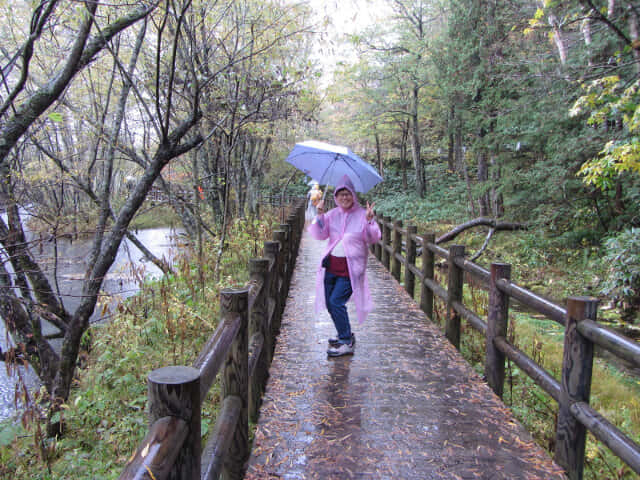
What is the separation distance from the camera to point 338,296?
4.71 m

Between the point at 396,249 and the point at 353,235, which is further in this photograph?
the point at 396,249

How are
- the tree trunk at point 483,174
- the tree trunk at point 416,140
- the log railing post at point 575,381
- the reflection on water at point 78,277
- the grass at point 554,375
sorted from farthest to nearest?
the tree trunk at point 416,140
the tree trunk at point 483,174
the reflection on water at point 78,277
the grass at point 554,375
the log railing post at point 575,381

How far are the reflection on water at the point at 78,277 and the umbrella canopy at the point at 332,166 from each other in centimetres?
272

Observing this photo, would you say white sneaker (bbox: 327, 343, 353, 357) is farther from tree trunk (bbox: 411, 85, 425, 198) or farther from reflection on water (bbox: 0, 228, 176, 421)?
tree trunk (bbox: 411, 85, 425, 198)

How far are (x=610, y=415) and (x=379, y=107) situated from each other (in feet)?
70.1

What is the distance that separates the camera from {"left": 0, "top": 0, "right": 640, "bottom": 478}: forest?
5605mm

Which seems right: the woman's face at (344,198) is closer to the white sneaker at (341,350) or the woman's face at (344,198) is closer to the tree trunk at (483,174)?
the white sneaker at (341,350)

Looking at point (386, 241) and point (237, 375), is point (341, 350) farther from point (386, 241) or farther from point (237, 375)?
point (386, 241)

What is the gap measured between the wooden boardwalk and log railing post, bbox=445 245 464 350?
196 millimetres

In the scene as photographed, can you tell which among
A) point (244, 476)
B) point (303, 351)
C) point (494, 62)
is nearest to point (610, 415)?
point (303, 351)

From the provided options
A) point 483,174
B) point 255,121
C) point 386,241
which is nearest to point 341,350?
point 386,241

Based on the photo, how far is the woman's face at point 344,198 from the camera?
4.62 metres

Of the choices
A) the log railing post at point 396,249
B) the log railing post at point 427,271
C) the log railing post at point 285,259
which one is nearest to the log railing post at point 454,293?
the log railing post at point 427,271

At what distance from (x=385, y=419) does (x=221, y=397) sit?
1.42 metres
